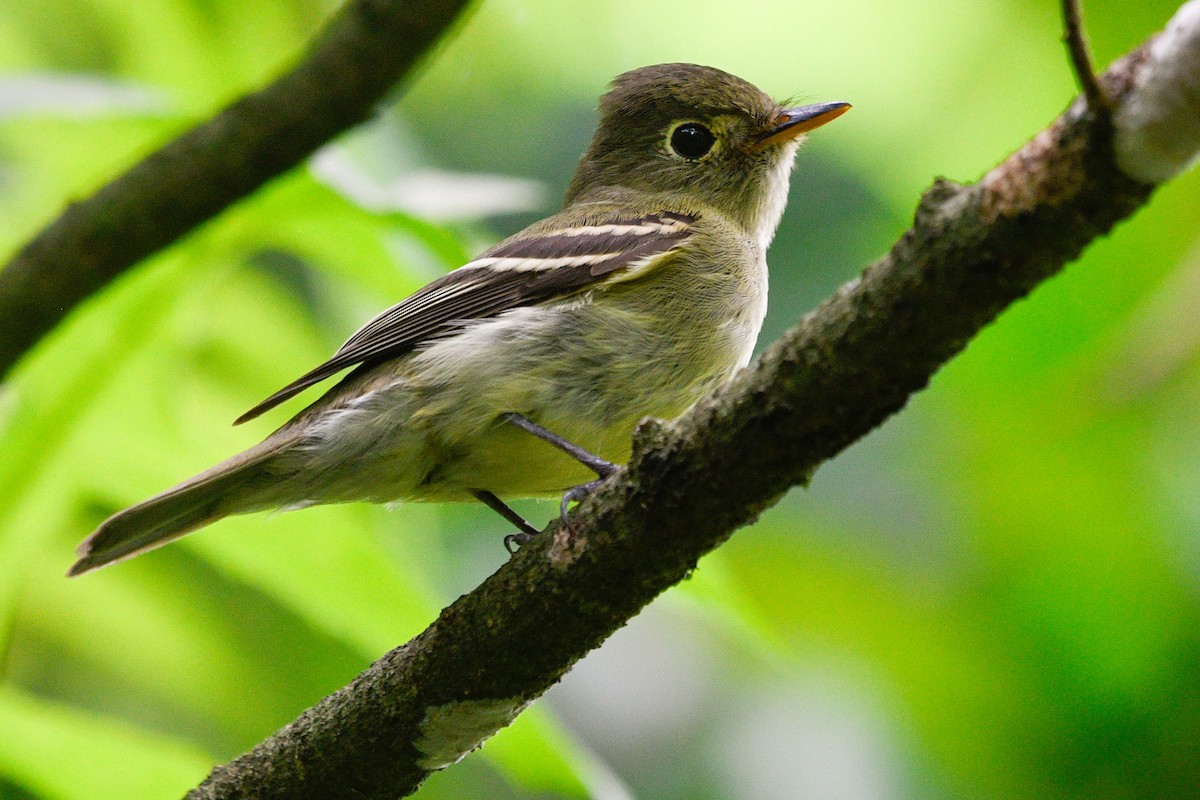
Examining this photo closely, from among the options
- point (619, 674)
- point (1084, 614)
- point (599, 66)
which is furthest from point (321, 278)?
point (1084, 614)

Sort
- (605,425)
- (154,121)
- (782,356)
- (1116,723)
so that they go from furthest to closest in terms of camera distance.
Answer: (1116,723) < (605,425) < (154,121) < (782,356)

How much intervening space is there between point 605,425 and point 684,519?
146cm

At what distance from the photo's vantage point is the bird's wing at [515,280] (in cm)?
408

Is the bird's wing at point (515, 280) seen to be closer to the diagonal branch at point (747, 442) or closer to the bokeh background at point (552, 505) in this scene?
the bokeh background at point (552, 505)

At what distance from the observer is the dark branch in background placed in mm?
3070

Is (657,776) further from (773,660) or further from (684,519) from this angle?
(684,519)

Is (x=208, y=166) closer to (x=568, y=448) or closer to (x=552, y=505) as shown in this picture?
(x=568, y=448)

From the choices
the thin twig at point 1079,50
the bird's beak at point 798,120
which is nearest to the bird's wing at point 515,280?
the bird's beak at point 798,120

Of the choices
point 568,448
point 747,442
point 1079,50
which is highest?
point 568,448

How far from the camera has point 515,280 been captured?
423 cm

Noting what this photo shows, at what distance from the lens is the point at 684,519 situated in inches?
93.6

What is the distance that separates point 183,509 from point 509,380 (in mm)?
1054

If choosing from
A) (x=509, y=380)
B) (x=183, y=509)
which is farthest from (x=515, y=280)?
(x=183, y=509)

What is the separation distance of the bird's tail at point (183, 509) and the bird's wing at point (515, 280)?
0.41 metres
